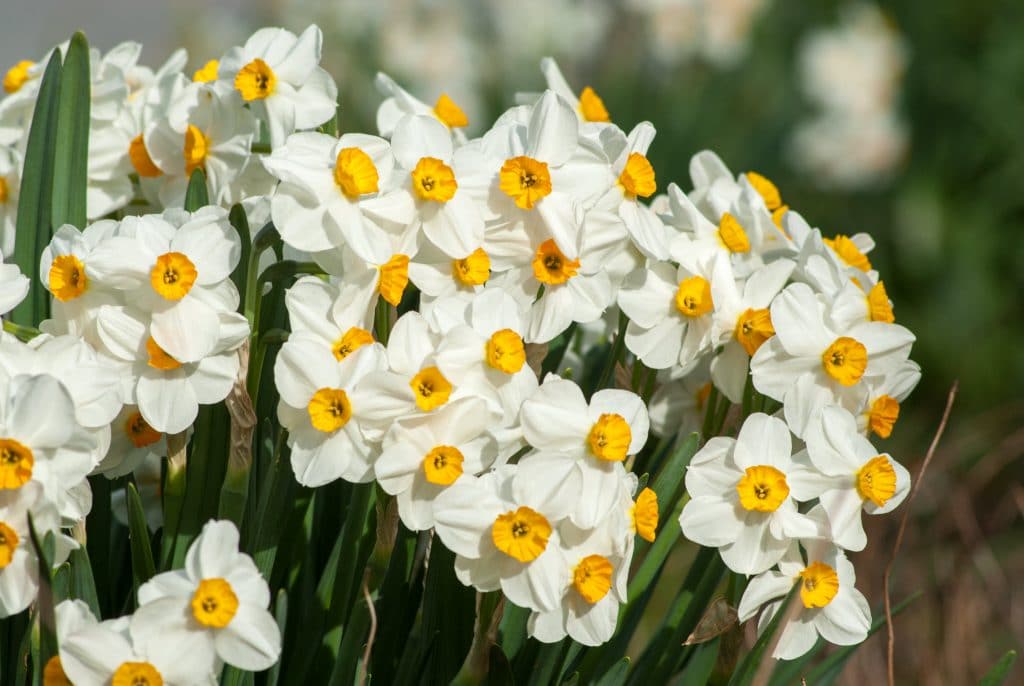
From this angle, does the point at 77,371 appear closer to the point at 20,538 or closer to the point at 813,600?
the point at 20,538

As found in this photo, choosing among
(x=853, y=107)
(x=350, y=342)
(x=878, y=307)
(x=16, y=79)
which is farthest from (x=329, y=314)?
(x=853, y=107)

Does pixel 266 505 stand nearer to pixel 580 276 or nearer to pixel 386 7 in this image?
pixel 580 276

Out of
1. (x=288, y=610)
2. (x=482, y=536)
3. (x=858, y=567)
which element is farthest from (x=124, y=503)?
(x=858, y=567)

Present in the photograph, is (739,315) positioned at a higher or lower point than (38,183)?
lower

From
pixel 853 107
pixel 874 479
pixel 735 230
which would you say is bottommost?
pixel 853 107

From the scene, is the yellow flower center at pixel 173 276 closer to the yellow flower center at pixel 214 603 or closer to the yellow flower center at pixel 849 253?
the yellow flower center at pixel 214 603

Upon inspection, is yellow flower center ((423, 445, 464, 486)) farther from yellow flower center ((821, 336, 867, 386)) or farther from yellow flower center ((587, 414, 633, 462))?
yellow flower center ((821, 336, 867, 386))

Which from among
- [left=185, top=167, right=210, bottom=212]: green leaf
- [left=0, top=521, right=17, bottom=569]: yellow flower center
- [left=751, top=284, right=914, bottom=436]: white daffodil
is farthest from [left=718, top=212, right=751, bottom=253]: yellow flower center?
[left=0, top=521, right=17, bottom=569]: yellow flower center

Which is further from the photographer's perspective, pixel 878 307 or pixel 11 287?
pixel 878 307
